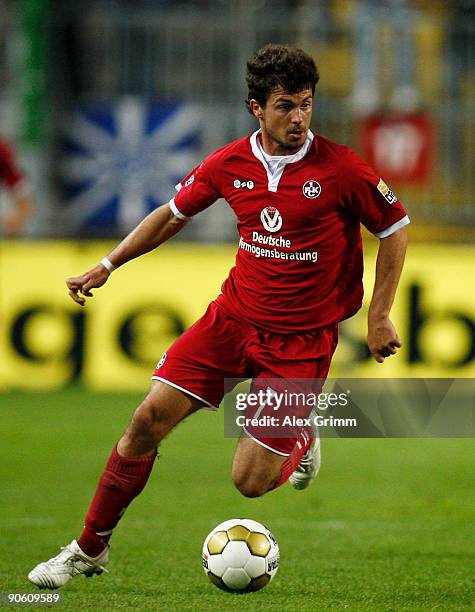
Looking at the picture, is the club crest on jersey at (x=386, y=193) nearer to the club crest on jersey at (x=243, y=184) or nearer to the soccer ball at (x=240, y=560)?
the club crest on jersey at (x=243, y=184)

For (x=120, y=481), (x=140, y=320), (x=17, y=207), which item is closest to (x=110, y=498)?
(x=120, y=481)

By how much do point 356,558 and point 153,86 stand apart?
9.53m

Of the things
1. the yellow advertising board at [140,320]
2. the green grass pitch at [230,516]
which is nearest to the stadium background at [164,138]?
the yellow advertising board at [140,320]

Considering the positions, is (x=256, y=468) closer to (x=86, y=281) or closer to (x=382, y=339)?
(x=382, y=339)

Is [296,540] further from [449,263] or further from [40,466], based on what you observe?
[449,263]

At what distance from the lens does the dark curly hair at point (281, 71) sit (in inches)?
225

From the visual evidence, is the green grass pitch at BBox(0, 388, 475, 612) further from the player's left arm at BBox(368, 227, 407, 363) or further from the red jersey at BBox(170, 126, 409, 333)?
the red jersey at BBox(170, 126, 409, 333)

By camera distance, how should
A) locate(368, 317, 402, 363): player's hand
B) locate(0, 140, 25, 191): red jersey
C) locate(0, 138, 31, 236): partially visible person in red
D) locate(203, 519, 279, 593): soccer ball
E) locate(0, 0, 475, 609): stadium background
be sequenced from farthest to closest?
1. locate(0, 138, 31, 236): partially visible person in red
2. locate(0, 140, 25, 191): red jersey
3. locate(0, 0, 475, 609): stadium background
4. locate(368, 317, 402, 363): player's hand
5. locate(203, 519, 279, 593): soccer ball

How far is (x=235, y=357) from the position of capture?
A: 6.06 m

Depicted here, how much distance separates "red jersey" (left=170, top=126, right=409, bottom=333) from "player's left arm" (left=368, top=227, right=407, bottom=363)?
68mm

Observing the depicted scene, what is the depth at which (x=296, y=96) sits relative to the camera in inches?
225

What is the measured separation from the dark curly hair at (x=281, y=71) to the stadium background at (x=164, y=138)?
21.3ft

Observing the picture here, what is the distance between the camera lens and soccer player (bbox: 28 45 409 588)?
582 centimetres

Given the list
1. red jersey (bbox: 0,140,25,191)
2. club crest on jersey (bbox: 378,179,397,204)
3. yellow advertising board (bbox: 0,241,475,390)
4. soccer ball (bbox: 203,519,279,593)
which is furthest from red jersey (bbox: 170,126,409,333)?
red jersey (bbox: 0,140,25,191)
